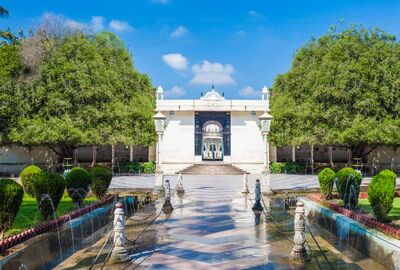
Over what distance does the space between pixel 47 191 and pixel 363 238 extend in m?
6.10

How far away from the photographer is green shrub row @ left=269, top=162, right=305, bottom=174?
109 ft

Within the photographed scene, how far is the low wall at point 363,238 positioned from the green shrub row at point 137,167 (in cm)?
2410

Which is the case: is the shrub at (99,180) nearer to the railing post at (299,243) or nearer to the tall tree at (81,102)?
the railing post at (299,243)

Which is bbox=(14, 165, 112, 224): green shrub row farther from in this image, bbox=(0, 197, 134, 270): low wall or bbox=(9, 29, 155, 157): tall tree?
bbox=(9, 29, 155, 157): tall tree

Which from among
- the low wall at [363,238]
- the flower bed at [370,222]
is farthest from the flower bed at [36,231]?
the flower bed at [370,222]

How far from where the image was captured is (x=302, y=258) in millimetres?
6781

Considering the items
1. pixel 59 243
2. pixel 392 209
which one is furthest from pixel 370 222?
pixel 59 243

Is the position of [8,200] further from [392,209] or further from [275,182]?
[275,182]

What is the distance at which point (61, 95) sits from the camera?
25172 millimetres

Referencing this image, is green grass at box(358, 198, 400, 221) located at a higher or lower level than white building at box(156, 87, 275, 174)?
lower

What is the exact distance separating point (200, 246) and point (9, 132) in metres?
20.6

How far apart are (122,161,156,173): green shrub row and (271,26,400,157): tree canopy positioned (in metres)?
10.7

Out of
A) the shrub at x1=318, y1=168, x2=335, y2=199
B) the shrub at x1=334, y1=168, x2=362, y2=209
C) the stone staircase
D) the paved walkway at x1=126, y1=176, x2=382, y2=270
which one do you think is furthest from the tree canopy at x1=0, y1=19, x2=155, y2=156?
the shrub at x1=334, y1=168, x2=362, y2=209

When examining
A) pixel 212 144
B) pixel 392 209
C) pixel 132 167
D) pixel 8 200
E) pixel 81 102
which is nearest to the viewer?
pixel 8 200
